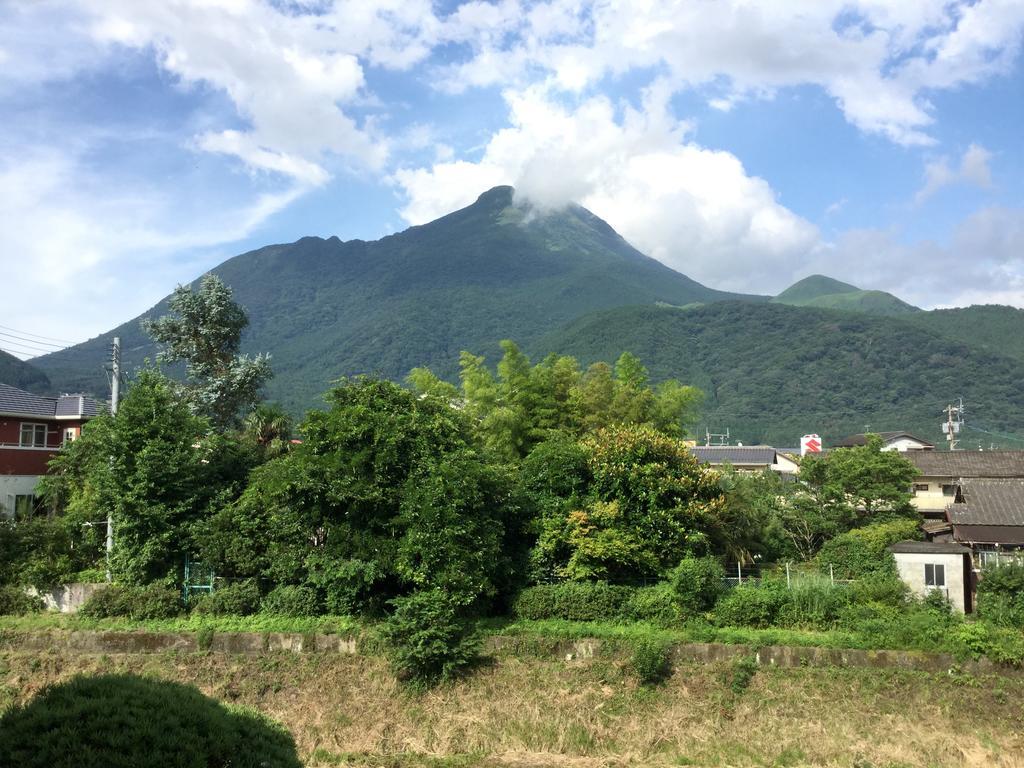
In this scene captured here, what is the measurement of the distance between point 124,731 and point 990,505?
2518cm

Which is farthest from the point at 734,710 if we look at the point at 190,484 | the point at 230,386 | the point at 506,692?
the point at 230,386

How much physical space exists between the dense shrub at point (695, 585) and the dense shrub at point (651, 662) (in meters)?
1.61

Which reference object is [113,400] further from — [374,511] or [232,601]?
[374,511]

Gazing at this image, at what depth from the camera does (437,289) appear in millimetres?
196000

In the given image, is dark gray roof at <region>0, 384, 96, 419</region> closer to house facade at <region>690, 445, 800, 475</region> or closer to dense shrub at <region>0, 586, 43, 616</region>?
dense shrub at <region>0, 586, 43, 616</region>

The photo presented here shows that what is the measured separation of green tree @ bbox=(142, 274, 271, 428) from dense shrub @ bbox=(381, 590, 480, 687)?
618 inches

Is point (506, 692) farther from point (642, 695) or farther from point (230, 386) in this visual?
point (230, 386)

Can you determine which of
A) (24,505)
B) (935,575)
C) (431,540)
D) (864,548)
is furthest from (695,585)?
(24,505)

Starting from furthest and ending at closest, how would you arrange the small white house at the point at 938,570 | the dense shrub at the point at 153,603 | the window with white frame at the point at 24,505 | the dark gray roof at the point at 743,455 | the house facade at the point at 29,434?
the dark gray roof at the point at 743,455
the house facade at the point at 29,434
the window with white frame at the point at 24,505
the dense shrub at the point at 153,603
the small white house at the point at 938,570

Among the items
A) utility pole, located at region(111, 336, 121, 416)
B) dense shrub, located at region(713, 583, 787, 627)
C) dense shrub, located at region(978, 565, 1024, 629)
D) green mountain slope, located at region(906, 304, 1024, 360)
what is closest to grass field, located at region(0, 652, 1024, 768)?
dense shrub, located at region(713, 583, 787, 627)

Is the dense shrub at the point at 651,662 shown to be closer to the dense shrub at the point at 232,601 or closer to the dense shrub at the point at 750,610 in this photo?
the dense shrub at the point at 750,610

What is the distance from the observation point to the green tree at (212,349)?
101ft

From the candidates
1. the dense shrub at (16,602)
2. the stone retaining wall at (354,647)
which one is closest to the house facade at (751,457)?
the stone retaining wall at (354,647)

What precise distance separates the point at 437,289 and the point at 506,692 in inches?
7159
